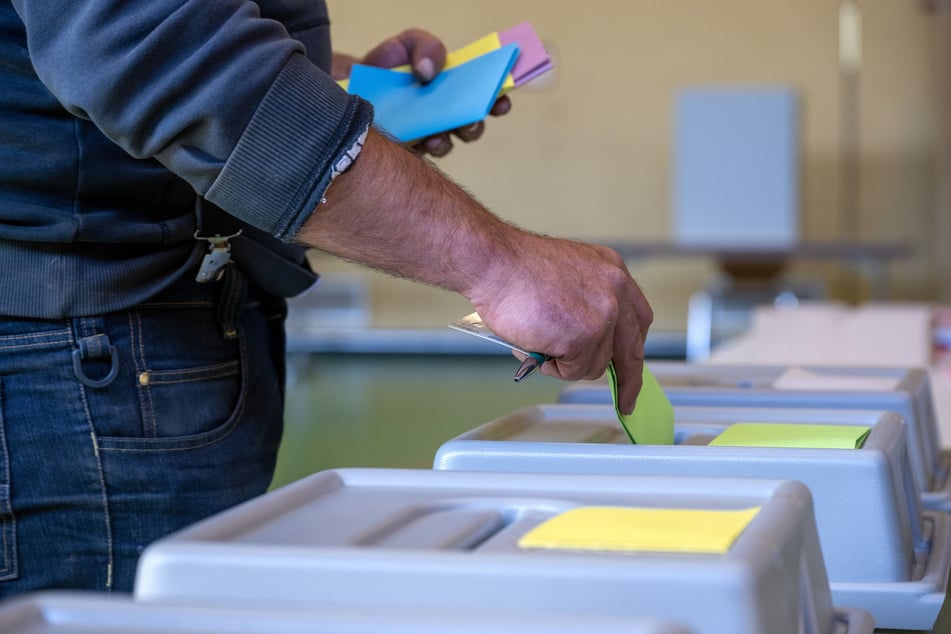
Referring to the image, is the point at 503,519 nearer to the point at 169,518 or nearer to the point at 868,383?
the point at 169,518

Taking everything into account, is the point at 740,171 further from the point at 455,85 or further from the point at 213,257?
the point at 213,257

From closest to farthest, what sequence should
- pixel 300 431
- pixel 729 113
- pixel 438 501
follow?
1. pixel 438 501
2. pixel 300 431
3. pixel 729 113

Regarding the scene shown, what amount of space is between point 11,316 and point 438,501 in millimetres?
524

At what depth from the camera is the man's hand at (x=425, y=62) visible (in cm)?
129

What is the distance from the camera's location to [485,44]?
1295 mm

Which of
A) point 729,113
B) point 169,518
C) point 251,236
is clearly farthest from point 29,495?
point 729,113

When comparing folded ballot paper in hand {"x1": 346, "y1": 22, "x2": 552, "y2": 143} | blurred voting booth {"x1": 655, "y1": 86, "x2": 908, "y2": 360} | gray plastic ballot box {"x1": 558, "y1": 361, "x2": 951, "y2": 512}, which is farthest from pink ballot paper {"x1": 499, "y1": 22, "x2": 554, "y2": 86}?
blurred voting booth {"x1": 655, "y1": 86, "x2": 908, "y2": 360}

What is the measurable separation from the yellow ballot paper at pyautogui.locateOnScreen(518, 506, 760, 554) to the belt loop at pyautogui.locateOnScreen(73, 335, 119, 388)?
566mm

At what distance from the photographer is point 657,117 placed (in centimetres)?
654

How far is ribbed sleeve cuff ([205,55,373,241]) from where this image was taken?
771 millimetres

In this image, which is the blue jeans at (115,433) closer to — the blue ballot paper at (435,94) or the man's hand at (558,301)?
the blue ballot paper at (435,94)

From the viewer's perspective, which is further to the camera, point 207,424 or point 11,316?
point 207,424

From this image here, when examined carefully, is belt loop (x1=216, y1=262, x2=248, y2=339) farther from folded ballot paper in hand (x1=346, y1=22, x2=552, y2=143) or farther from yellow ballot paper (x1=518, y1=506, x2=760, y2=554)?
yellow ballot paper (x1=518, y1=506, x2=760, y2=554)

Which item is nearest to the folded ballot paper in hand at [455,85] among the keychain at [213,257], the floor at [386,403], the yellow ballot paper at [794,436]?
the keychain at [213,257]
